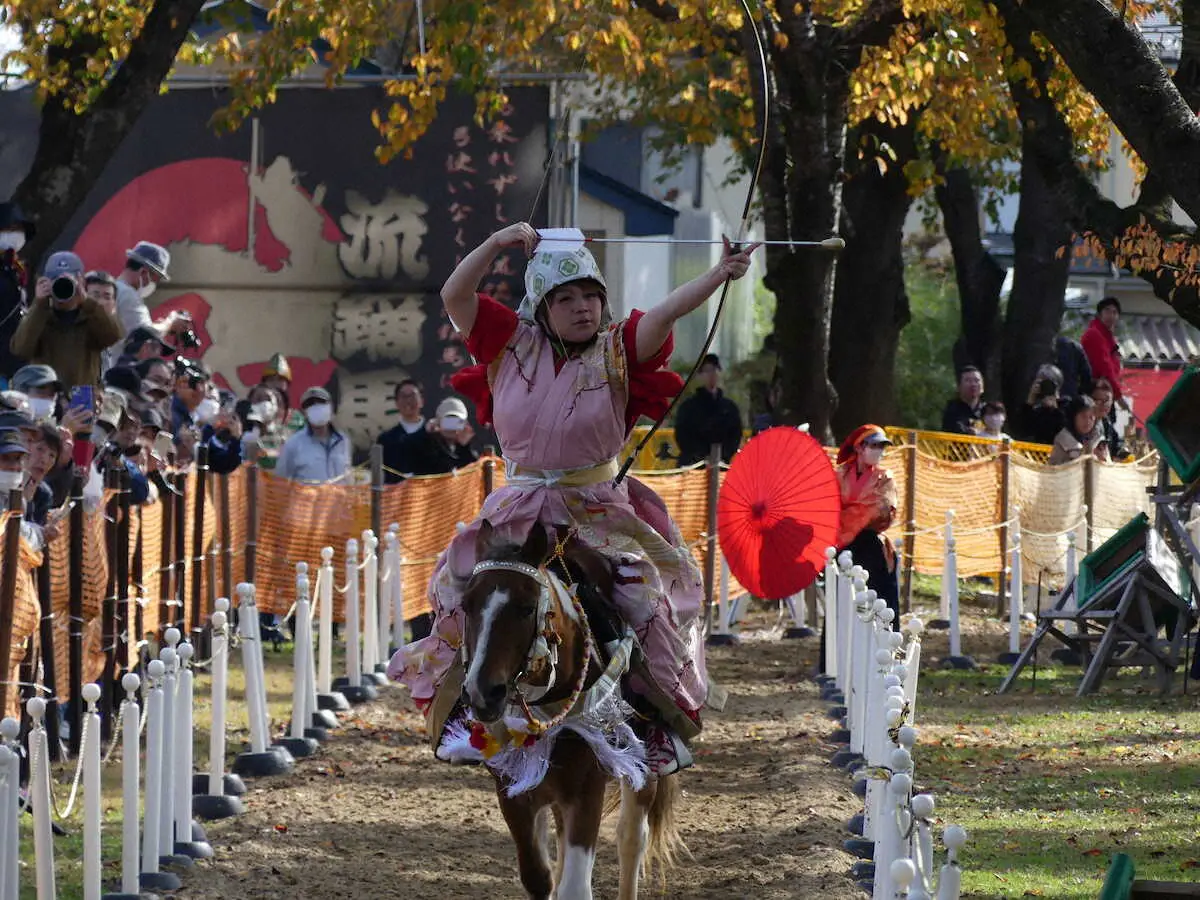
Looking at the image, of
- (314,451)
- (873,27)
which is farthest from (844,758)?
(873,27)

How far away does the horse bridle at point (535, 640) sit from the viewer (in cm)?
588

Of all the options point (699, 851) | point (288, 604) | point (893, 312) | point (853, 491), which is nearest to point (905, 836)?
point (699, 851)

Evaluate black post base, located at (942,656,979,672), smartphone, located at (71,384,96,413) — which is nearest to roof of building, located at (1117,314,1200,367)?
black post base, located at (942,656,979,672)

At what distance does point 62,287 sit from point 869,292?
1231 centimetres

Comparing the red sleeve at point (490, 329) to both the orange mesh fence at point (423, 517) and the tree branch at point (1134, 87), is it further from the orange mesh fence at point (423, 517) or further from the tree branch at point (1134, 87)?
the orange mesh fence at point (423, 517)

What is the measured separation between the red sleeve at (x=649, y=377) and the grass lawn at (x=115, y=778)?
301cm

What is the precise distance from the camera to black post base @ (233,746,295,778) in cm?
1020

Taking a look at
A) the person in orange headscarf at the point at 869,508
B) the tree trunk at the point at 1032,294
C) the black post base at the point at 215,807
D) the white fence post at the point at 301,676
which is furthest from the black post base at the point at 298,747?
the tree trunk at the point at 1032,294

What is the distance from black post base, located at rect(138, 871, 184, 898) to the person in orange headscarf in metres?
6.41

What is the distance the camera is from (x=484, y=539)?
617cm

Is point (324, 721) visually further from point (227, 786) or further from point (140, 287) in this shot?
point (140, 287)

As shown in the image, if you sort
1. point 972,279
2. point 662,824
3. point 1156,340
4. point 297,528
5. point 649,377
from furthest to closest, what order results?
point 1156,340
point 972,279
point 297,528
point 662,824
point 649,377

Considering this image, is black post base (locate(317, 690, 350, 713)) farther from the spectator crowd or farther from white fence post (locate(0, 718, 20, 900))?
the spectator crowd

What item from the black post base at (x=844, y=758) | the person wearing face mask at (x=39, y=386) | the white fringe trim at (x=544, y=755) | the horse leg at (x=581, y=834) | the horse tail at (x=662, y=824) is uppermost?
the person wearing face mask at (x=39, y=386)
